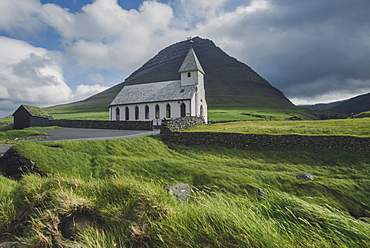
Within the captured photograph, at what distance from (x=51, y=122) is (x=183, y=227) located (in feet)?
139

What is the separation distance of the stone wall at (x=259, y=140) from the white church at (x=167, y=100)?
A: 53.4ft

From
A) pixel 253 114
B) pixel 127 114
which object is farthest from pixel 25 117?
pixel 253 114

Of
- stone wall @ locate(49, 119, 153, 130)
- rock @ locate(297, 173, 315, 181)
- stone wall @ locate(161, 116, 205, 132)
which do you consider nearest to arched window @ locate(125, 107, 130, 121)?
stone wall @ locate(49, 119, 153, 130)

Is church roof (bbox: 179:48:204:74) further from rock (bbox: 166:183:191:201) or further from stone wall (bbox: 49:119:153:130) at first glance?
rock (bbox: 166:183:191:201)

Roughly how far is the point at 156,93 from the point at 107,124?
13.4 metres

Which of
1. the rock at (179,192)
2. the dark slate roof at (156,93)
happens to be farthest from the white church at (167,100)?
the rock at (179,192)

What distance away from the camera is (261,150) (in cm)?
1789

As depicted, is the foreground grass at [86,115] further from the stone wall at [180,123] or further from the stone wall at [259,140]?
the stone wall at [259,140]

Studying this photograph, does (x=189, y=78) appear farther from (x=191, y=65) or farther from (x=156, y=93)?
(x=156, y=93)

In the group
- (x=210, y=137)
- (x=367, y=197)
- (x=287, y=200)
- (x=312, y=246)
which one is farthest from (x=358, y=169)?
(x=312, y=246)

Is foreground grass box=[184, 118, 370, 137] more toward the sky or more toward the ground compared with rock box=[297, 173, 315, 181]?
more toward the sky

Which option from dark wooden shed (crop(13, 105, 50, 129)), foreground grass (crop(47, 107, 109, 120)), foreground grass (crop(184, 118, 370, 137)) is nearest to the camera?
foreground grass (crop(184, 118, 370, 137))

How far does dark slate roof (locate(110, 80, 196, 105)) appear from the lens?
3869cm

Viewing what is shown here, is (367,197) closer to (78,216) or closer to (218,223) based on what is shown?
(218,223)
